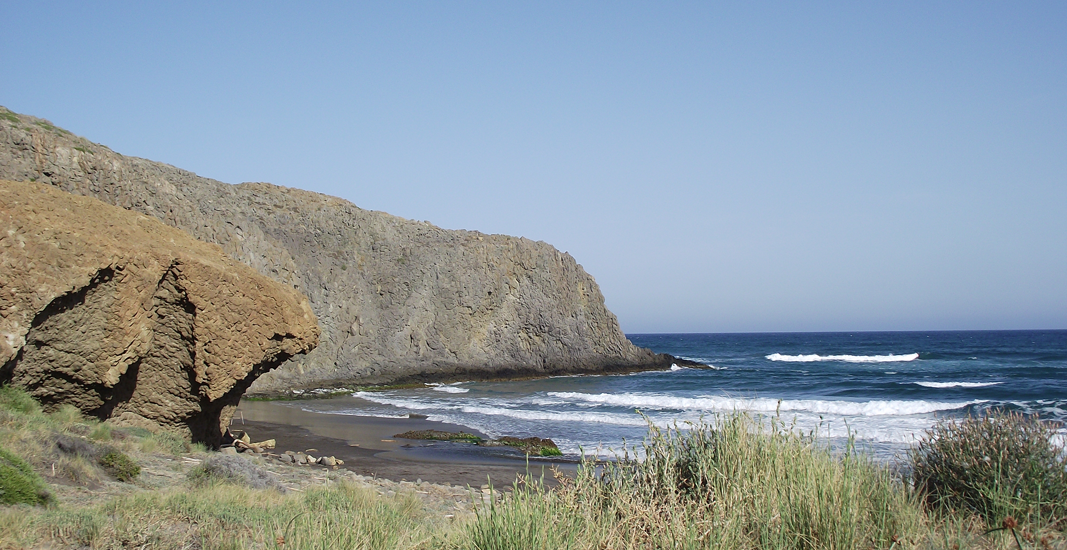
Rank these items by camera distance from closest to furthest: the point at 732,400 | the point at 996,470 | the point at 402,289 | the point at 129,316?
the point at 996,470 → the point at 129,316 → the point at 732,400 → the point at 402,289

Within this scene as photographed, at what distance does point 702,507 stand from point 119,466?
6.03 metres

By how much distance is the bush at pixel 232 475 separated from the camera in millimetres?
7320

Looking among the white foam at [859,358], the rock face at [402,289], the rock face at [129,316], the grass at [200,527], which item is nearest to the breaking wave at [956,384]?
the rock face at [402,289]

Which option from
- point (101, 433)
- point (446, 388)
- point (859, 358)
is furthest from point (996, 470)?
point (859, 358)

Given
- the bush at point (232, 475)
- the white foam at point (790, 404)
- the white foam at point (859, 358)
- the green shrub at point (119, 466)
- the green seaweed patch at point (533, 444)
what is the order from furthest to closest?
the white foam at point (859, 358), the white foam at point (790, 404), the green seaweed patch at point (533, 444), the bush at point (232, 475), the green shrub at point (119, 466)

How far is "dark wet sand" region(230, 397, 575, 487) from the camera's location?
40.5ft

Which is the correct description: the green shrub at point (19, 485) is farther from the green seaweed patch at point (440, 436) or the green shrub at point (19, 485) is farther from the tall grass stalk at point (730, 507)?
the green seaweed patch at point (440, 436)

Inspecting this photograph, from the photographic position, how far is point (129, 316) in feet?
28.1

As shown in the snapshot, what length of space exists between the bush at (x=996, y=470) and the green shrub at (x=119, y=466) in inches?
286

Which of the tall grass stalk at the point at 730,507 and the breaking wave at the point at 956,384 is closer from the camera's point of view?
the tall grass stalk at the point at 730,507

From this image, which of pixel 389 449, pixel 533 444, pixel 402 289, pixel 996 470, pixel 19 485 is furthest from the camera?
pixel 402 289

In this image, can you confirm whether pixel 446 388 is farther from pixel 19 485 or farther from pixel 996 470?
pixel 996 470

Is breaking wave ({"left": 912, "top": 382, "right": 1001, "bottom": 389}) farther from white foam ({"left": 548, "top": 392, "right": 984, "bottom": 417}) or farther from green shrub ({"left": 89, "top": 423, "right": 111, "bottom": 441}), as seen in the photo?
green shrub ({"left": 89, "top": 423, "right": 111, "bottom": 441})

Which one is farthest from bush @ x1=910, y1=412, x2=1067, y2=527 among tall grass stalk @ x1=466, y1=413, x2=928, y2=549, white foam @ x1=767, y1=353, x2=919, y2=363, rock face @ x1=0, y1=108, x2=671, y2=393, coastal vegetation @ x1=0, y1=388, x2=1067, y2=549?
white foam @ x1=767, y1=353, x2=919, y2=363
